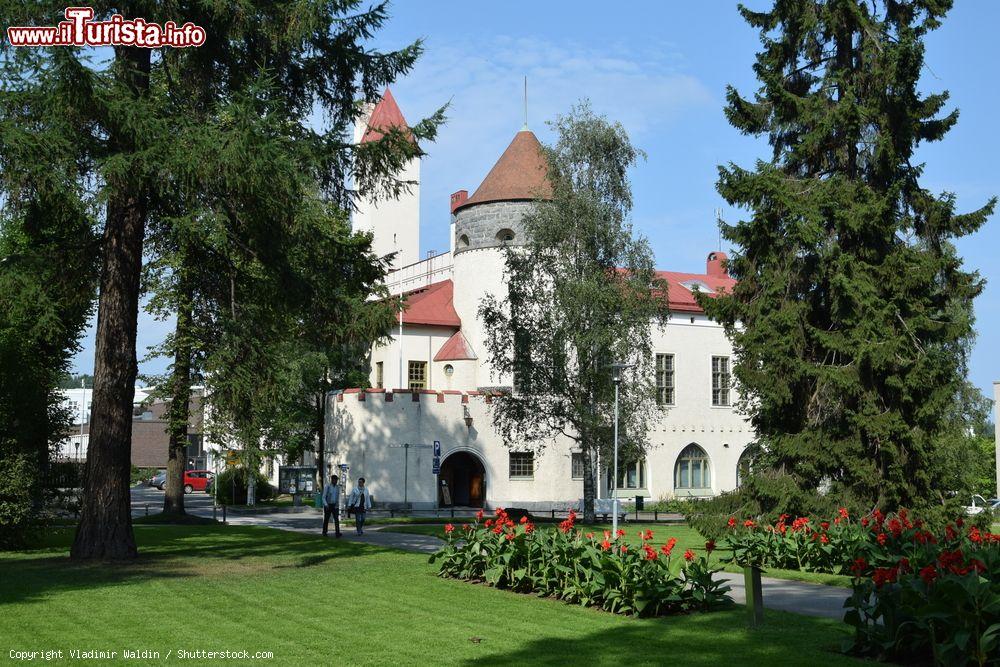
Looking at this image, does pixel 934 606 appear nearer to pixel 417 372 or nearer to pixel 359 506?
pixel 359 506

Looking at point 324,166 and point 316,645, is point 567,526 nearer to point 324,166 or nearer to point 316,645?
point 316,645

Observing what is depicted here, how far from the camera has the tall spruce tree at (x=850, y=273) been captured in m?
21.3

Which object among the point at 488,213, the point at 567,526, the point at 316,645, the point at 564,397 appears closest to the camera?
the point at 316,645

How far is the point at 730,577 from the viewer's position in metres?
17.2

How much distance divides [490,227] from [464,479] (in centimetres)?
1173

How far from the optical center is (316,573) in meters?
17.2

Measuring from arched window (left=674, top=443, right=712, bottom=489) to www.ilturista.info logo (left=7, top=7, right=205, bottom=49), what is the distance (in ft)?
Result: 130

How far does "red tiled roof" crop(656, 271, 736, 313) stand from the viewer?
5347 centimetres

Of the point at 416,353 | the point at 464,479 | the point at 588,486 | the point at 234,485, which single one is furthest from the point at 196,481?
the point at 588,486

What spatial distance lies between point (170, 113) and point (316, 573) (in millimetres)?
8023

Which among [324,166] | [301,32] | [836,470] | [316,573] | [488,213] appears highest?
[488,213]

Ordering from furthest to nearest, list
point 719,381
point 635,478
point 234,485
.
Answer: point 719,381, point 635,478, point 234,485

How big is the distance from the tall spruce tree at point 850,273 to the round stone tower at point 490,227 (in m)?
22.9

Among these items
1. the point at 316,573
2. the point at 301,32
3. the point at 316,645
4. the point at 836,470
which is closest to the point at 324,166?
the point at 301,32
